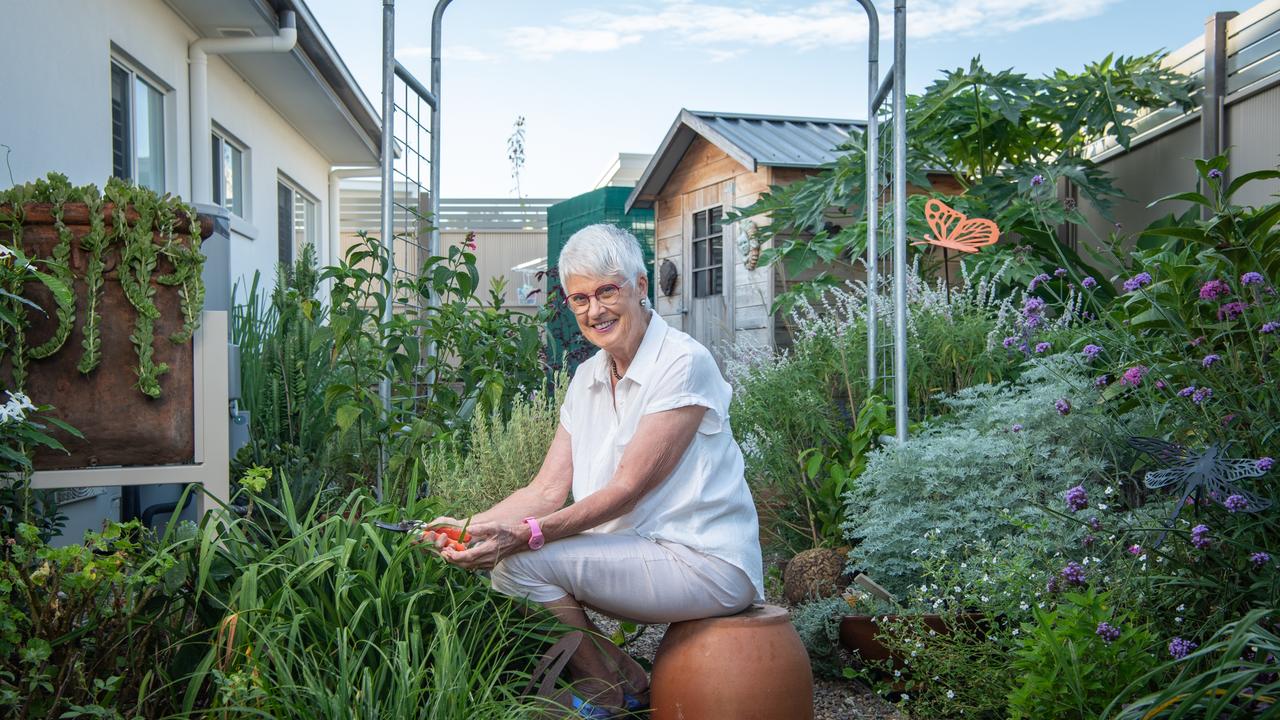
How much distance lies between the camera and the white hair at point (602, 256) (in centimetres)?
256

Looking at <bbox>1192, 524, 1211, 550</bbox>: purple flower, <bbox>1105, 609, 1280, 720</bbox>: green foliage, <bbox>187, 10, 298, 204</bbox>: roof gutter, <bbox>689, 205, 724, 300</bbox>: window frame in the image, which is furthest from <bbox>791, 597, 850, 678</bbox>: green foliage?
<bbox>689, 205, 724, 300</bbox>: window frame

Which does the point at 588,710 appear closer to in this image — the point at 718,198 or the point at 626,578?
the point at 626,578

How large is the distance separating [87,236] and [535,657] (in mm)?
1368

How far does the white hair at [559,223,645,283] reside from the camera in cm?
256

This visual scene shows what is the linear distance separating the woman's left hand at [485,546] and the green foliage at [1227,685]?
1.22 m

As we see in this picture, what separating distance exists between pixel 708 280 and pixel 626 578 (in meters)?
8.34

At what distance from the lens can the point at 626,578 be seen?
2387 millimetres

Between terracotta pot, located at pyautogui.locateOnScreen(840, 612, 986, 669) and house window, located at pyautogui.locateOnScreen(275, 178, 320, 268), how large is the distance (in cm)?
735

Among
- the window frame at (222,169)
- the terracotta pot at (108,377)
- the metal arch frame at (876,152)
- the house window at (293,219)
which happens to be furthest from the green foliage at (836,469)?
the house window at (293,219)

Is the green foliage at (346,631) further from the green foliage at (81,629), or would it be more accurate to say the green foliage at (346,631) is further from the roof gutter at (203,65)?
the roof gutter at (203,65)

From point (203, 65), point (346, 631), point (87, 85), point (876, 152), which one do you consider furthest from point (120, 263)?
point (203, 65)

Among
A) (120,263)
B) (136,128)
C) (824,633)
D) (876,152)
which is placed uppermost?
(136,128)

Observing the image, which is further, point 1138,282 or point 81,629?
point 1138,282

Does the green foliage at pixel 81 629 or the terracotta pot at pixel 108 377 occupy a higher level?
the terracotta pot at pixel 108 377
